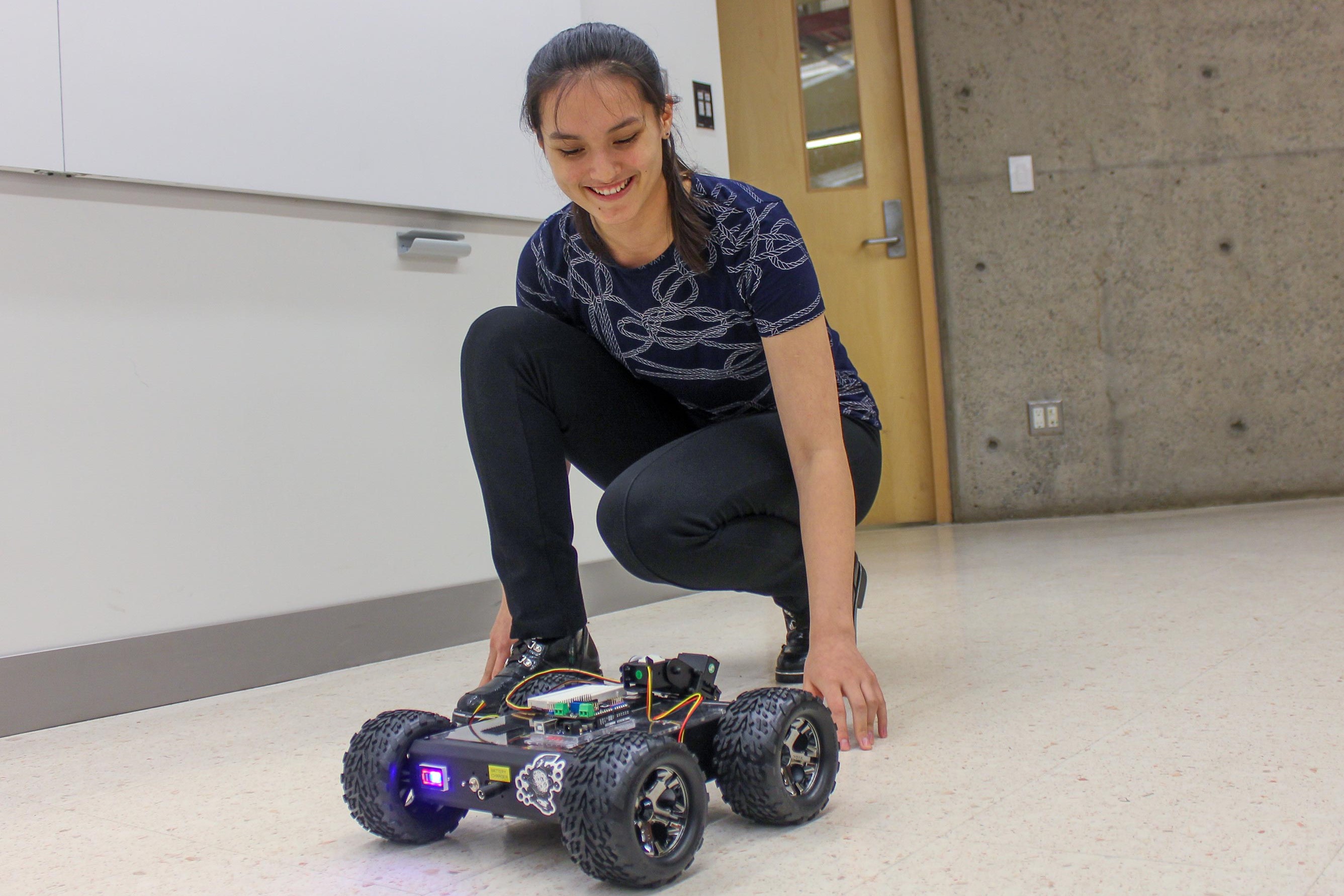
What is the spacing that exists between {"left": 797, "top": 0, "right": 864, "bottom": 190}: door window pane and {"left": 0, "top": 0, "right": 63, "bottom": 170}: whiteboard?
8.78ft

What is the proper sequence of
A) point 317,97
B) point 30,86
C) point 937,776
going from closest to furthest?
point 937,776, point 30,86, point 317,97

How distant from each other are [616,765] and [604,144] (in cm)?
72

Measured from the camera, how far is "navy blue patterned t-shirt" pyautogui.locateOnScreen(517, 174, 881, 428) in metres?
1.27

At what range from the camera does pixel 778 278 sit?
4.13 ft

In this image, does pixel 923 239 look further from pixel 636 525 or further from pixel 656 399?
pixel 636 525

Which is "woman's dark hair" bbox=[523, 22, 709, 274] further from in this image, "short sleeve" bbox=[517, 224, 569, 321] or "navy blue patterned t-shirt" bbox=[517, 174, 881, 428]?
"short sleeve" bbox=[517, 224, 569, 321]

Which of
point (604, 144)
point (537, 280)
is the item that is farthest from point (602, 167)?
point (537, 280)

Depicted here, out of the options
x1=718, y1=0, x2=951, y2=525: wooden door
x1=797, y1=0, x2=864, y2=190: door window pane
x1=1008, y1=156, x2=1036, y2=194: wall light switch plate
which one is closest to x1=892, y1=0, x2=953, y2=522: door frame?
x1=718, y1=0, x2=951, y2=525: wooden door

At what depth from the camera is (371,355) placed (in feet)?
6.95

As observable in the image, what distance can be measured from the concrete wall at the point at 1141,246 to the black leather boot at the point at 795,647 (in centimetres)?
249

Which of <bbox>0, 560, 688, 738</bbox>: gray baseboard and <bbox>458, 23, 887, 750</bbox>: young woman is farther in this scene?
<bbox>0, 560, 688, 738</bbox>: gray baseboard

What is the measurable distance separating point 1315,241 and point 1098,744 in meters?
3.38

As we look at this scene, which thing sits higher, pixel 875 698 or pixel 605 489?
pixel 605 489

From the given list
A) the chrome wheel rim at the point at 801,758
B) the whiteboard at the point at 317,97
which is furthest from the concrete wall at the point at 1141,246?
the chrome wheel rim at the point at 801,758
